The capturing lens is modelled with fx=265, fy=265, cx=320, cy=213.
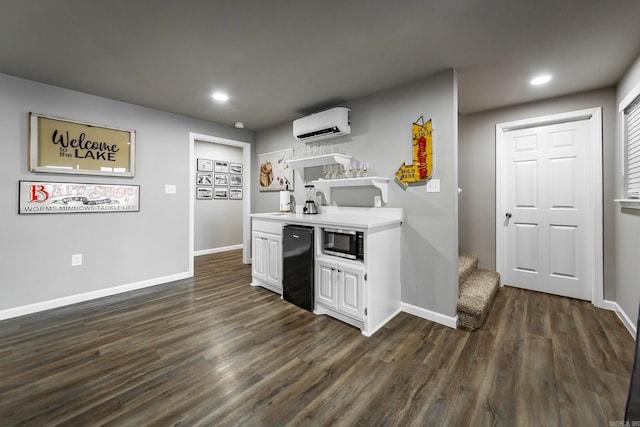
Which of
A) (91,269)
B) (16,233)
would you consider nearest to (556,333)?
(91,269)

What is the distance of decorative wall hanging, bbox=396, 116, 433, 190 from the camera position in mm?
2613

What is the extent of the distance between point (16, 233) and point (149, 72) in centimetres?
215

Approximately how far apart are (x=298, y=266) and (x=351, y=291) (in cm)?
72

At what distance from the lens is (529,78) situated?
260 centimetres

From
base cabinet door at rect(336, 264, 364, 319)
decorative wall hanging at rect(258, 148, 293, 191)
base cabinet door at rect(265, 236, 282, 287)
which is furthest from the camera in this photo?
decorative wall hanging at rect(258, 148, 293, 191)

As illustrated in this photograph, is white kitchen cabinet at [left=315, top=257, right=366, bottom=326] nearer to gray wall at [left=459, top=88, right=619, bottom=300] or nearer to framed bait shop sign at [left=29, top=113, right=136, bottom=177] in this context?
gray wall at [left=459, top=88, right=619, bottom=300]

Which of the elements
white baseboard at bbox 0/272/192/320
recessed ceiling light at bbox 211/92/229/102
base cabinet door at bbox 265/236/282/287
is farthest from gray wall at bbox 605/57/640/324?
white baseboard at bbox 0/272/192/320

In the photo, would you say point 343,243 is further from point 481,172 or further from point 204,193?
point 204,193

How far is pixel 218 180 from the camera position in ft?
19.6

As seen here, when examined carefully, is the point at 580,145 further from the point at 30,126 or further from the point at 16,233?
the point at 16,233

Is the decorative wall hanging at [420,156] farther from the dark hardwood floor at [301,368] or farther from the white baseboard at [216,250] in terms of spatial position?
the white baseboard at [216,250]

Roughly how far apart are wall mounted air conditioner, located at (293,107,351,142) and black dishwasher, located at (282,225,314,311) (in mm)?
1245

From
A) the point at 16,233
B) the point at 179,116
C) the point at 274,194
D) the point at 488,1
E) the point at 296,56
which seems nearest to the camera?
the point at 488,1

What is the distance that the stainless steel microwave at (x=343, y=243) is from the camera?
2.44 m
